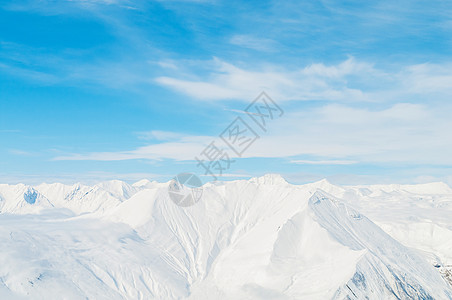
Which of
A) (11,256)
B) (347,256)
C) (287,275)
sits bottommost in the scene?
(11,256)

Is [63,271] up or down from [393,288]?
down

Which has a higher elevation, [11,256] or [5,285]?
[11,256]

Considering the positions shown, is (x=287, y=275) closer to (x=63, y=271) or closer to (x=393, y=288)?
(x=393, y=288)

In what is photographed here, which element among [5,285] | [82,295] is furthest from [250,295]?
[5,285]

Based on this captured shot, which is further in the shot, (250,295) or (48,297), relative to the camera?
(250,295)

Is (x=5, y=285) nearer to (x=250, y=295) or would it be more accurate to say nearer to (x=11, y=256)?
(x=11, y=256)

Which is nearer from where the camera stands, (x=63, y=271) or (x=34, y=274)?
(x=34, y=274)

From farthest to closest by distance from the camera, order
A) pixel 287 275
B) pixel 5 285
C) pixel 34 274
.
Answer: pixel 287 275
pixel 34 274
pixel 5 285

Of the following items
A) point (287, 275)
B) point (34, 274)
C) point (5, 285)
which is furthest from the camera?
point (287, 275)

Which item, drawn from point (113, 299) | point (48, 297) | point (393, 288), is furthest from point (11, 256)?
point (393, 288)
